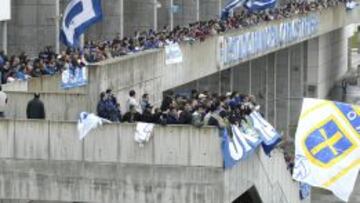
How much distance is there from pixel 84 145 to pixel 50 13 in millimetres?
19260

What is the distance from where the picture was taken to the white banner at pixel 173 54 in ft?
117

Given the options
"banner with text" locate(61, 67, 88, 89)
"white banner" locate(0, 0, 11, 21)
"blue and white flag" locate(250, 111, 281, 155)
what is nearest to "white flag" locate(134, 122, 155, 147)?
"blue and white flag" locate(250, 111, 281, 155)

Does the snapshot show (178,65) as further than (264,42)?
No

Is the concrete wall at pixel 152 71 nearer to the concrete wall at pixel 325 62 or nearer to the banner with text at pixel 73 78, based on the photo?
the banner with text at pixel 73 78

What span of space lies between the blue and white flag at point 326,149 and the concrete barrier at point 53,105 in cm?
911

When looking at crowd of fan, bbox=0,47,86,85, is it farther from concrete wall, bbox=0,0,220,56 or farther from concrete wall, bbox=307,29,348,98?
concrete wall, bbox=307,29,348,98

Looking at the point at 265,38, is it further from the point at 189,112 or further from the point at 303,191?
the point at 189,112

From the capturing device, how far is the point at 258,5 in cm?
5069

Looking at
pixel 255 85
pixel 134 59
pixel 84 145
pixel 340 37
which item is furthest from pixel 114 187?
pixel 340 37

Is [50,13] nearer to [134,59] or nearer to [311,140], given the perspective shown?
[134,59]

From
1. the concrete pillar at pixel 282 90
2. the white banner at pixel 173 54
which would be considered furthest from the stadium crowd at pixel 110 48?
the concrete pillar at pixel 282 90

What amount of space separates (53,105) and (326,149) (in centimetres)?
997

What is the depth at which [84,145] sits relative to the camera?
21.9 metres

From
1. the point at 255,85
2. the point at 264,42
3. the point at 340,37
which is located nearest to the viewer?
the point at 264,42
